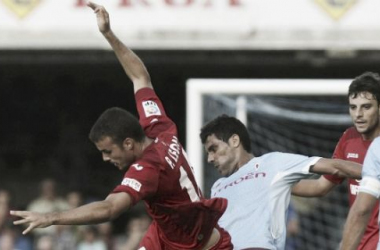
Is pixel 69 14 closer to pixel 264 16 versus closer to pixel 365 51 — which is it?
pixel 264 16

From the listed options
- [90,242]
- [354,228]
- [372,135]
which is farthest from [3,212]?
[354,228]

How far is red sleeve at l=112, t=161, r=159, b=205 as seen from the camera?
6.69m

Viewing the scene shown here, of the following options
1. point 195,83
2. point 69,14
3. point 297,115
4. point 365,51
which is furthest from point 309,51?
point 195,83

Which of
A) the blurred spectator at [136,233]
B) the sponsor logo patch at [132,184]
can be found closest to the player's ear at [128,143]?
the sponsor logo patch at [132,184]

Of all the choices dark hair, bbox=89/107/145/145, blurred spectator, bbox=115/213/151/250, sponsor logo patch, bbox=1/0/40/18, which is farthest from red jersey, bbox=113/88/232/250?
sponsor logo patch, bbox=1/0/40/18

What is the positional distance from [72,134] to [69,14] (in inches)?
148

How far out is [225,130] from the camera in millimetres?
7895

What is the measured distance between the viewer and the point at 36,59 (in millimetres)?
15148

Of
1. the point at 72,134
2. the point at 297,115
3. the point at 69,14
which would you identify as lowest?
the point at 72,134

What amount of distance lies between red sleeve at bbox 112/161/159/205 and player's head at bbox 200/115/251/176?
3.29 ft

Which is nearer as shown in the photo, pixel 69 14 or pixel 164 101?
pixel 69 14

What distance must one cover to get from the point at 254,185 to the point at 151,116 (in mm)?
796

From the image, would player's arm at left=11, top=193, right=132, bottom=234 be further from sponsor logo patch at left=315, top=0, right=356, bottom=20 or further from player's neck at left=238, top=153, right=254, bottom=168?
sponsor logo patch at left=315, top=0, right=356, bottom=20

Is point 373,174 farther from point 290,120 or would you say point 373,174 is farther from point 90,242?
point 90,242
